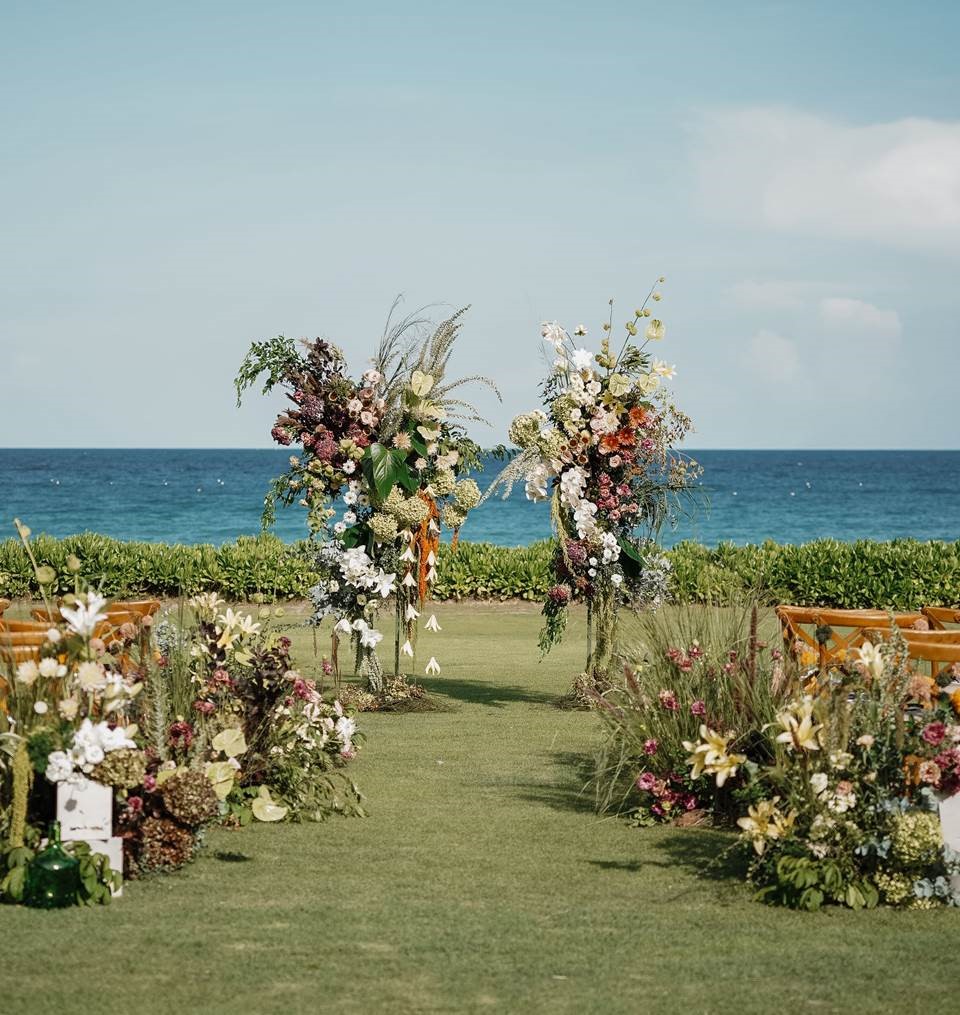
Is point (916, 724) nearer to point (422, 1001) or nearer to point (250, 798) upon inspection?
point (422, 1001)

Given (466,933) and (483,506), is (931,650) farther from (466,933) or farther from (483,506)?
(483,506)

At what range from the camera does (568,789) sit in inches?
288

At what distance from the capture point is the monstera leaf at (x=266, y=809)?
6328mm

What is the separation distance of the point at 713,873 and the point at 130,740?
2.49 meters

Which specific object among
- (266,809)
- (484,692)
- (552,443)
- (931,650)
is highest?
(552,443)

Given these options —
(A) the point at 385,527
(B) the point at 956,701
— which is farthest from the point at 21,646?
(B) the point at 956,701

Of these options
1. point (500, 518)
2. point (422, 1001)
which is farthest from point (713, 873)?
point (500, 518)

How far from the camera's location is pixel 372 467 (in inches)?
384

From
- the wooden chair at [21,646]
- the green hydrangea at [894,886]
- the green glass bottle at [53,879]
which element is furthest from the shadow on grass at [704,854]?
the wooden chair at [21,646]

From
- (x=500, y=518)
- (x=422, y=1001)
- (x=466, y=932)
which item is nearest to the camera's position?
(x=422, y=1001)

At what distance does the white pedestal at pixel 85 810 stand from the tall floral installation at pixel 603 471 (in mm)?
5299

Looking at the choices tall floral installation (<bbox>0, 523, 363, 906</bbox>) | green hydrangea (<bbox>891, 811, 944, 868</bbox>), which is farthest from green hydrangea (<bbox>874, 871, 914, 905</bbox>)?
tall floral installation (<bbox>0, 523, 363, 906</bbox>)

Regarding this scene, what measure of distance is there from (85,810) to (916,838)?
10.4 feet

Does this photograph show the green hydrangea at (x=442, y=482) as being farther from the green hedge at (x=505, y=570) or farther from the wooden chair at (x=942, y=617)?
the green hedge at (x=505, y=570)
